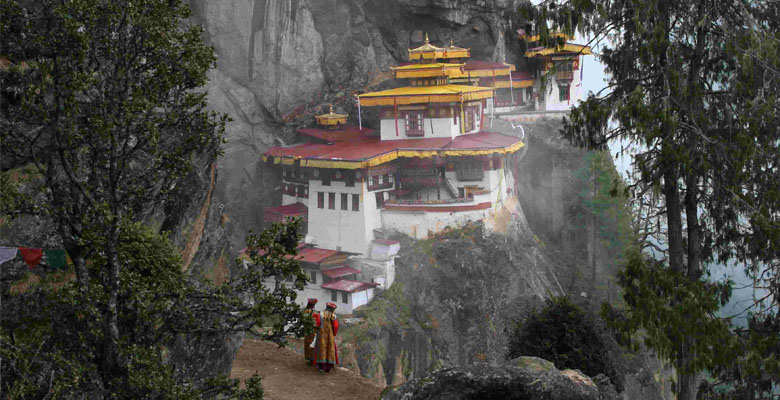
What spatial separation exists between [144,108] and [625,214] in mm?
29059

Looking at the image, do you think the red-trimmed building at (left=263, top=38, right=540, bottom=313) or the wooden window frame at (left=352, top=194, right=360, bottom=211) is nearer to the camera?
the red-trimmed building at (left=263, top=38, right=540, bottom=313)

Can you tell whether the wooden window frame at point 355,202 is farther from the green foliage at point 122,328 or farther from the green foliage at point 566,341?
the green foliage at point 122,328

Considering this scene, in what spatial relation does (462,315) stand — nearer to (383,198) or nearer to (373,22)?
(383,198)

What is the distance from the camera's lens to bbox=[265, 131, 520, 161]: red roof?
27.6 metres

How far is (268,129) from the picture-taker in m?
32.7

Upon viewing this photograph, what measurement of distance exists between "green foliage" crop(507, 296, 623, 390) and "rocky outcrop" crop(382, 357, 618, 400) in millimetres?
3106

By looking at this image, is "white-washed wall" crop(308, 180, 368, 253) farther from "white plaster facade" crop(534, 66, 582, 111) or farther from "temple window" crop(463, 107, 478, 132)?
"white plaster facade" crop(534, 66, 582, 111)

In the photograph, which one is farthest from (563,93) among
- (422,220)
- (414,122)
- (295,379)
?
(295,379)

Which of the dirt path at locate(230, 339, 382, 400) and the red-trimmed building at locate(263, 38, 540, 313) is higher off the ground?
the red-trimmed building at locate(263, 38, 540, 313)

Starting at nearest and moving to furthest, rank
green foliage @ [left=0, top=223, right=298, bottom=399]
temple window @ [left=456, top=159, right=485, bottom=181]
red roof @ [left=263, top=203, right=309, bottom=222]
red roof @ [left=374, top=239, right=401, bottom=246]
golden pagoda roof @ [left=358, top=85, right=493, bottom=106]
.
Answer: green foliage @ [left=0, top=223, right=298, bottom=399] → red roof @ [left=374, top=239, right=401, bottom=246] → golden pagoda roof @ [left=358, top=85, right=493, bottom=106] → red roof @ [left=263, top=203, right=309, bottom=222] → temple window @ [left=456, top=159, right=485, bottom=181]

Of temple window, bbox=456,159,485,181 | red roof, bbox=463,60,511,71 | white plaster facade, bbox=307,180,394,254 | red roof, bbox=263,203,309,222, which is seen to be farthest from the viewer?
red roof, bbox=463,60,511,71

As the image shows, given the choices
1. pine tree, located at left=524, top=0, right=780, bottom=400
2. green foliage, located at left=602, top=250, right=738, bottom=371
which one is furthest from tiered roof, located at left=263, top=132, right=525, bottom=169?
green foliage, located at left=602, top=250, right=738, bottom=371

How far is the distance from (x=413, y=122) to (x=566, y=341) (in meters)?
19.0

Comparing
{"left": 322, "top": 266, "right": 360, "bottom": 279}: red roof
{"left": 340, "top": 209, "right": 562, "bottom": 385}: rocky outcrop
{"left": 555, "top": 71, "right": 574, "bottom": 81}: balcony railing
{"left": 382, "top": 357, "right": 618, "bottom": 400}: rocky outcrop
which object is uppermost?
{"left": 555, "top": 71, "right": 574, "bottom": 81}: balcony railing
